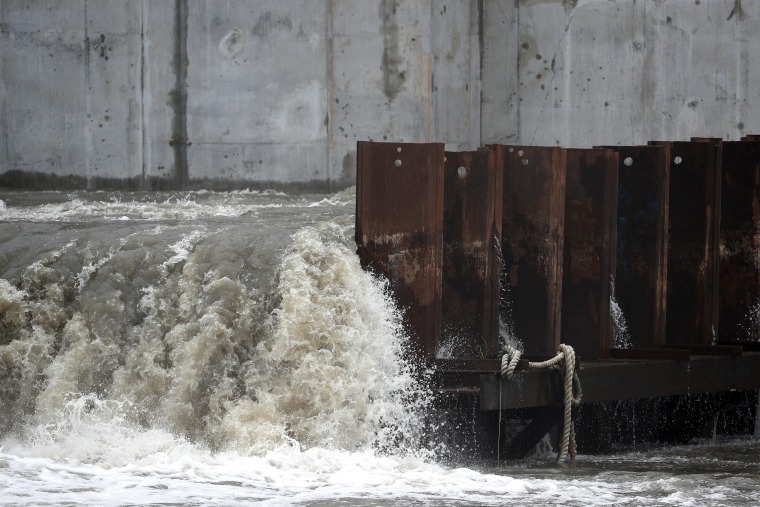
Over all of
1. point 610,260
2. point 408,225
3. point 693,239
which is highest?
point 408,225

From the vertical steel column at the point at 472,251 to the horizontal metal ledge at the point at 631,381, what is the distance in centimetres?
32

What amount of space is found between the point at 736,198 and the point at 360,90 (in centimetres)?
494

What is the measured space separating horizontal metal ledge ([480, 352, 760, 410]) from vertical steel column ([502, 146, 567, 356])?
0.30 m

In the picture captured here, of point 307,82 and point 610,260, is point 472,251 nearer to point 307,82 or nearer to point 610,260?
point 610,260

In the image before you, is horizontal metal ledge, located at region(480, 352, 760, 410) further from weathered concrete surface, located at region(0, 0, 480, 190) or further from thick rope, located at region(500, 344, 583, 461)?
weathered concrete surface, located at region(0, 0, 480, 190)

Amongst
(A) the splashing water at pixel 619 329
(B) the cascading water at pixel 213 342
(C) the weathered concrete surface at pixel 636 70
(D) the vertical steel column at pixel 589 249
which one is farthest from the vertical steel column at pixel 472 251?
(C) the weathered concrete surface at pixel 636 70

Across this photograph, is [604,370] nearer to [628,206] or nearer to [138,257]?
[628,206]

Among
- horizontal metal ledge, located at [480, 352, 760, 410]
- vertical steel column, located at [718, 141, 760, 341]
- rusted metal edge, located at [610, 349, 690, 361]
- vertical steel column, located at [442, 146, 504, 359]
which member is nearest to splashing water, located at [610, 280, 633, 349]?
rusted metal edge, located at [610, 349, 690, 361]

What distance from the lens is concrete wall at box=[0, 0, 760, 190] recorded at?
551 inches

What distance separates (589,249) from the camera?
362 inches

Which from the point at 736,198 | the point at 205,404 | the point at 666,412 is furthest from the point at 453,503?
the point at 736,198

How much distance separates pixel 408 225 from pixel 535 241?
Answer: 903 mm

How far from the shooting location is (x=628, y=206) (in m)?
9.55

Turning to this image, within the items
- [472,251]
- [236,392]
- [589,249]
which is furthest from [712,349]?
[236,392]
